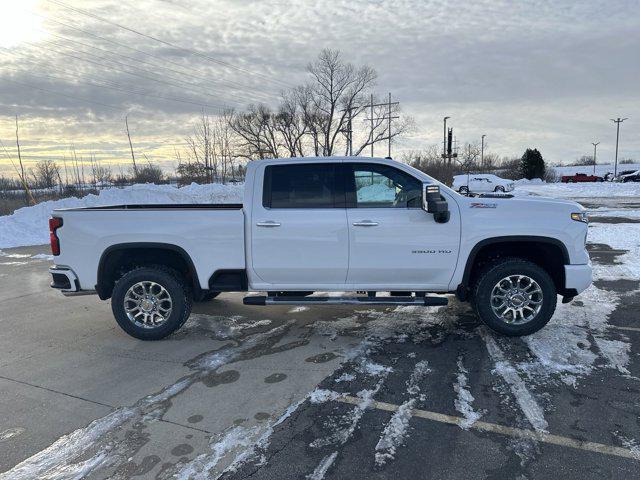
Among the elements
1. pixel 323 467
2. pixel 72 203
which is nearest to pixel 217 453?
pixel 323 467

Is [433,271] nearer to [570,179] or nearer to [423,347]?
[423,347]

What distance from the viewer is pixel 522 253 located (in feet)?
16.8

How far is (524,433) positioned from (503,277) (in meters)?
2.04

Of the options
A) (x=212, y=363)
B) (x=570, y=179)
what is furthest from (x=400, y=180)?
(x=570, y=179)

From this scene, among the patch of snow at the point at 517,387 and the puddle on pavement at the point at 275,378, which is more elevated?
the puddle on pavement at the point at 275,378

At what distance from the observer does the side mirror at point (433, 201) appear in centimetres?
451

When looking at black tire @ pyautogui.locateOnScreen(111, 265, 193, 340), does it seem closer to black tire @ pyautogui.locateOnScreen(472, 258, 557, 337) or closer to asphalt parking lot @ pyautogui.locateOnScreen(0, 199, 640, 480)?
asphalt parking lot @ pyautogui.locateOnScreen(0, 199, 640, 480)

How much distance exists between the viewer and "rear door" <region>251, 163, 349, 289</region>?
4883mm

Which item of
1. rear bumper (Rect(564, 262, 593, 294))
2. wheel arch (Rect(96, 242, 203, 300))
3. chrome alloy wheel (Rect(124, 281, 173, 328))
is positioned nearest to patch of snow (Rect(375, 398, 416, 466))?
rear bumper (Rect(564, 262, 593, 294))

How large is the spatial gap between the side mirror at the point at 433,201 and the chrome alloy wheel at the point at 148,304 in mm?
3035

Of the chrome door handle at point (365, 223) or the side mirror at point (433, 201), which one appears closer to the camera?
the side mirror at point (433, 201)

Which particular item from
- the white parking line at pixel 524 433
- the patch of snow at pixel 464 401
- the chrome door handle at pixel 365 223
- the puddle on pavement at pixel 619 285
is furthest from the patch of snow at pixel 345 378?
the puddle on pavement at pixel 619 285

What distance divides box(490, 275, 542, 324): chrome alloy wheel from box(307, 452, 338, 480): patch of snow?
2759 mm

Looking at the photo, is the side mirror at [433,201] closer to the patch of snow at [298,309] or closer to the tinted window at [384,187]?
the tinted window at [384,187]
